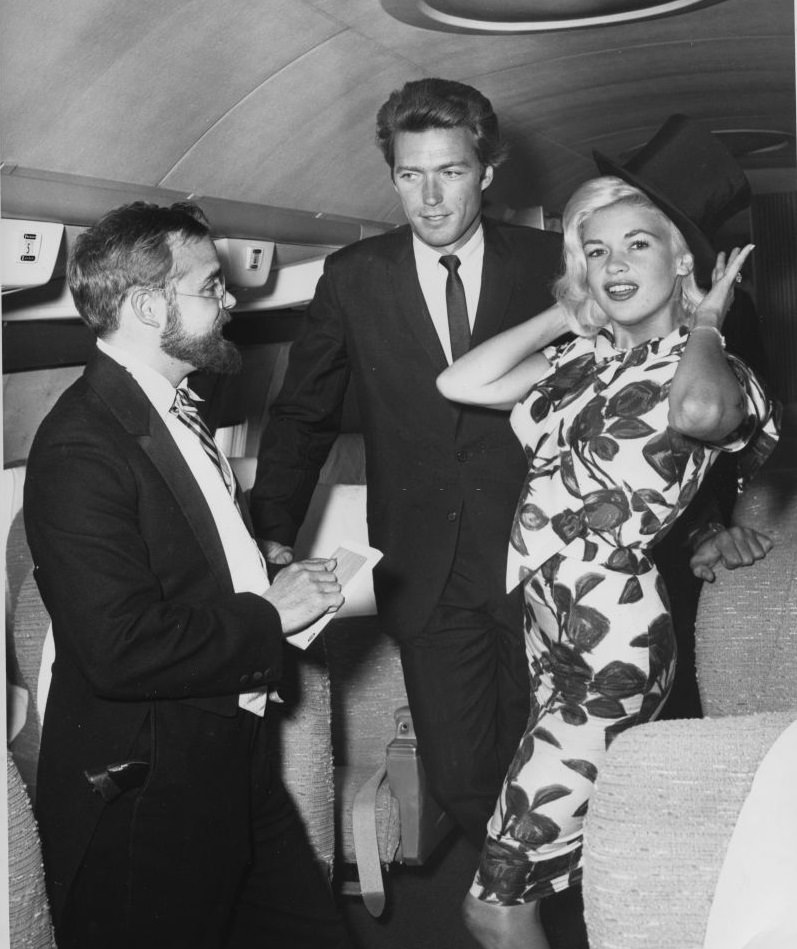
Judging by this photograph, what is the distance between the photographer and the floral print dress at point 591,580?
2086mm

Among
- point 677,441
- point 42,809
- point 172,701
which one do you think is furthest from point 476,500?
point 42,809

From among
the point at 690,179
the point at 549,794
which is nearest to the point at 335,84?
the point at 690,179

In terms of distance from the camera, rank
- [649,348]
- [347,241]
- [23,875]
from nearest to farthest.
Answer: [23,875], [649,348], [347,241]

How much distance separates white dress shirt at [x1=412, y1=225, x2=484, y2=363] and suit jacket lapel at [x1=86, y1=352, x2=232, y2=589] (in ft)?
3.09

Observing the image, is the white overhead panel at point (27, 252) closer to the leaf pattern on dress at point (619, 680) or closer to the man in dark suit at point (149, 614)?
the man in dark suit at point (149, 614)

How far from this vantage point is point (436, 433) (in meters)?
2.71

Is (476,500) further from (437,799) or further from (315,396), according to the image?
(437,799)

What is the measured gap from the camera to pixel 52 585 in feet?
6.01

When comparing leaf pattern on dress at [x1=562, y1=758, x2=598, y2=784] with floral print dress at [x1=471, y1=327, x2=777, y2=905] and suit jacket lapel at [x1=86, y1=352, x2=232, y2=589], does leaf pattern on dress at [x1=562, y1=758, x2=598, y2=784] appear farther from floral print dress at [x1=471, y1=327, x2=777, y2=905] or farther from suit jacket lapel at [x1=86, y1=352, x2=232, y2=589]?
suit jacket lapel at [x1=86, y1=352, x2=232, y2=589]

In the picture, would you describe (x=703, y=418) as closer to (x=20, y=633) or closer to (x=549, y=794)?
(x=549, y=794)

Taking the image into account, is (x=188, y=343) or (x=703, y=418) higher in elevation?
(x=188, y=343)

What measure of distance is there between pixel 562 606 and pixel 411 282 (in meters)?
0.91

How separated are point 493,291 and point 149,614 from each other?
4.12ft

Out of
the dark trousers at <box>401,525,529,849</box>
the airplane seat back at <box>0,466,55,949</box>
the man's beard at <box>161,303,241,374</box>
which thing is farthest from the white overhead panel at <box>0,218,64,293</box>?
the dark trousers at <box>401,525,529,849</box>
